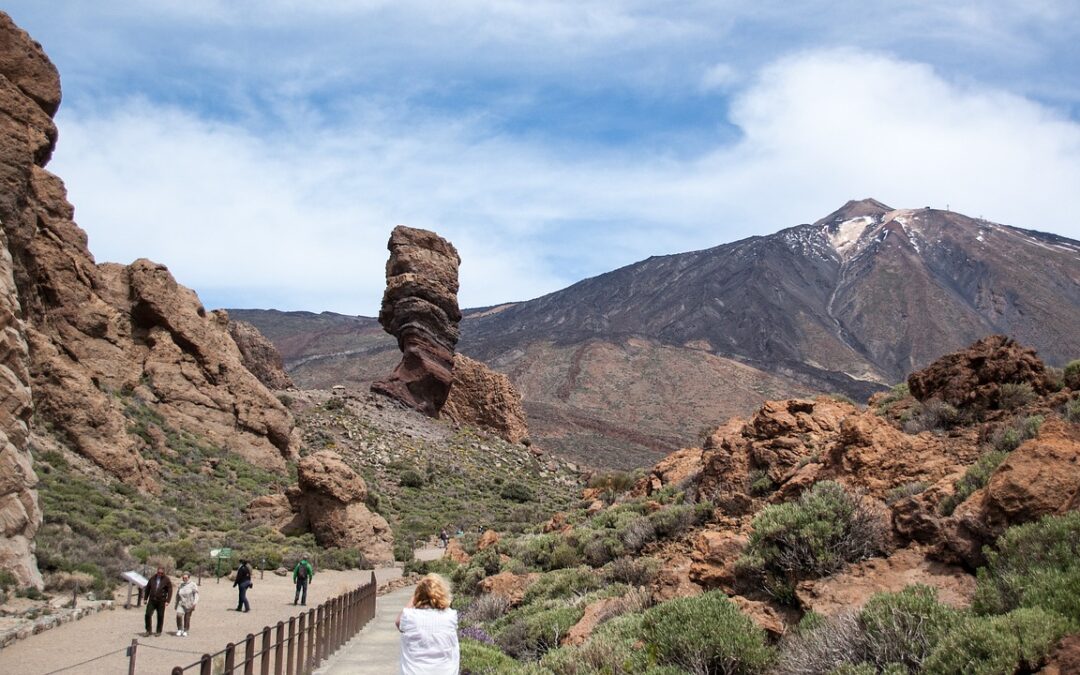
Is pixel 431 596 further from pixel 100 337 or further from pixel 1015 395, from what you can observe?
pixel 100 337

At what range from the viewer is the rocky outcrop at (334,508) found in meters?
23.4

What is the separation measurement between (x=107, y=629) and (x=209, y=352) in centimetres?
2024

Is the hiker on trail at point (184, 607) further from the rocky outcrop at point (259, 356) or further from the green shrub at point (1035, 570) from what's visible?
the rocky outcrop at point (259, 356)

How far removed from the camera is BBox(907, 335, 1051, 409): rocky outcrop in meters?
10.3

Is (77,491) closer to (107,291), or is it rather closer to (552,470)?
(107,291)

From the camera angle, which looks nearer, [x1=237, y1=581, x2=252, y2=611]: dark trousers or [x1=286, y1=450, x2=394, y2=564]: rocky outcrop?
[x1=237, y1=581, x2=252, y2=611]: dark trousers

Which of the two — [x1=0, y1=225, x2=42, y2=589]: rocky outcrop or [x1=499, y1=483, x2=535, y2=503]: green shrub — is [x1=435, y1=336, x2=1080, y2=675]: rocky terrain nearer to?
[x1=0, y1=225, x2=42, y2=589]: rocky outcrop

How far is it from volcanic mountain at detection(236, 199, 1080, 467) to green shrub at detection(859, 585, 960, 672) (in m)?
60.6

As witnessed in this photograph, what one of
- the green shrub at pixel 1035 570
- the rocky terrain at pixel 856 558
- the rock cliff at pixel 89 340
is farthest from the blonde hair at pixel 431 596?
the rock cliff at pixel 89 340

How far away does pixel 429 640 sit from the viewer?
5277mm

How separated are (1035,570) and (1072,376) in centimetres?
621

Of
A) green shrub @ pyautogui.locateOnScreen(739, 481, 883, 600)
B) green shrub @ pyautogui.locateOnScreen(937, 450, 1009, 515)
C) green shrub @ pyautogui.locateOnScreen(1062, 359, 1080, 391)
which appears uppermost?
green shrub @ pyautogui.locateOnScreen(1062, 359, 1080, 391)

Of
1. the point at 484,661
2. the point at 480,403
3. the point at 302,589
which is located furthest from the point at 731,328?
the point at 484,661

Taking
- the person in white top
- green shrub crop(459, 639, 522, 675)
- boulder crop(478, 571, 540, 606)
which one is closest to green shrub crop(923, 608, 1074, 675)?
the person in white top
